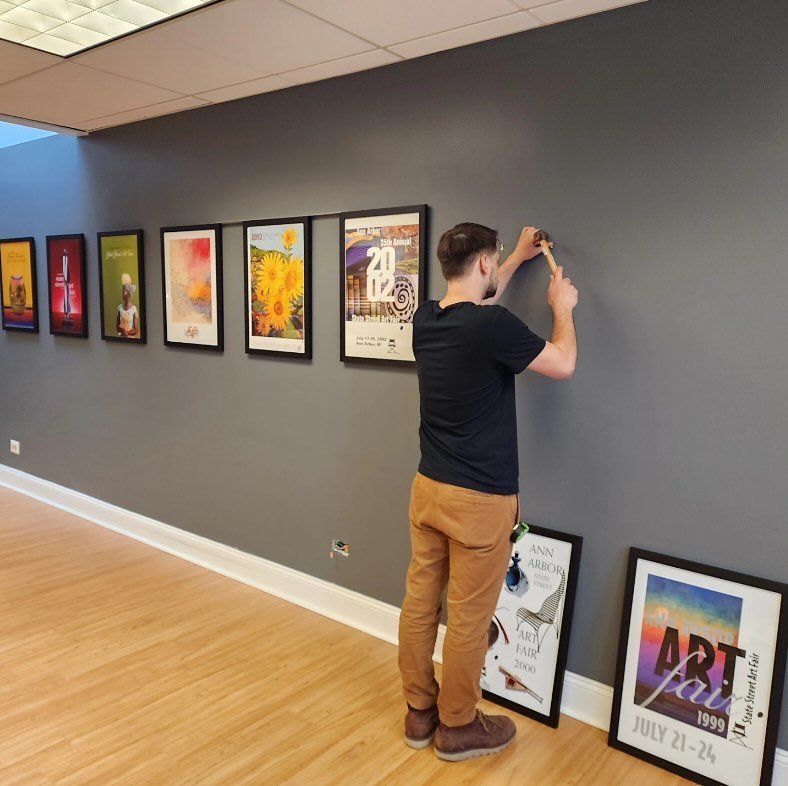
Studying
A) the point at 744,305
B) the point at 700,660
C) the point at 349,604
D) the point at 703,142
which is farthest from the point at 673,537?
the point at 349,604

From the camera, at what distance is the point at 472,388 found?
7.07 feet

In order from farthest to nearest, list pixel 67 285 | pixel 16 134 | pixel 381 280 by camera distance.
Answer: pixel 16 134, pixel 67 285, pixel 381 280

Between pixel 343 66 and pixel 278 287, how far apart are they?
1026 mm

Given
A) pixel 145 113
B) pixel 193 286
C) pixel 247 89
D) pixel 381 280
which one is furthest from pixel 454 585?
pixel 145 113

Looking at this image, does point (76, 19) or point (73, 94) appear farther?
point (73, 94)

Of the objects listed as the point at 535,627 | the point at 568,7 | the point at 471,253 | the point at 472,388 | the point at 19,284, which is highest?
the point at 568,7

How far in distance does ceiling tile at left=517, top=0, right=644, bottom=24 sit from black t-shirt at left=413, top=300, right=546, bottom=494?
3.23 ft

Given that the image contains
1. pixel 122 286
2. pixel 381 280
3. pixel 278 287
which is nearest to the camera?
pixel 381 280

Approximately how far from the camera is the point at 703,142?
6.93ft

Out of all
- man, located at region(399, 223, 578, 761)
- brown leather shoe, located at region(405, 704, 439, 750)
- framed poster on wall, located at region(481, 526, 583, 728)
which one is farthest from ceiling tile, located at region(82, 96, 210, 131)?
brown leather shoe, located at region(405, 704, 439, 750)

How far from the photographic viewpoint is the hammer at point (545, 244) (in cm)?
235

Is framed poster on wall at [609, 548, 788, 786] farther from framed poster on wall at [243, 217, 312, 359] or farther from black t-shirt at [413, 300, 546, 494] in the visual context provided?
framed poster on wall at [243, 217, 312, 359]

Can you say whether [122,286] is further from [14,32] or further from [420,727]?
[420,727]

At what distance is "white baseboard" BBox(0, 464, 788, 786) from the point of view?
2459 millimetres
